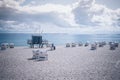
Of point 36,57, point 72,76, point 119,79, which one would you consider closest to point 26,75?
point 72,76

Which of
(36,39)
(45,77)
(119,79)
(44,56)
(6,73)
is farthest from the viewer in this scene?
(36,39)

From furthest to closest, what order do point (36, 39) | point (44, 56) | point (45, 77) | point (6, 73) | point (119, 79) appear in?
1. point (36, 39)
2. point (44, 56)
3. point (6, 73)
4. point (45, 77)
5. point (119, 79)

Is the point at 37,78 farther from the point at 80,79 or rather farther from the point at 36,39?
the point at 36,39

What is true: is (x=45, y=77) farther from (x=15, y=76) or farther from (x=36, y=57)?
(x=36, y=57)

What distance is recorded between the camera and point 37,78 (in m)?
13.0

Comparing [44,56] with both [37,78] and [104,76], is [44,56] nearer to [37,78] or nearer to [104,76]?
[37,78]

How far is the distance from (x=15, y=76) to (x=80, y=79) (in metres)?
5.69

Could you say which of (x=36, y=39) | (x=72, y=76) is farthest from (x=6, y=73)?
(x=36, y=39)

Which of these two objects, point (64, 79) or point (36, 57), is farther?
point (36, 57)

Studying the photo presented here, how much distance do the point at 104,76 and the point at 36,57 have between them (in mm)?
12461

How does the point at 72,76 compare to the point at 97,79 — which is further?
the point at 72,76

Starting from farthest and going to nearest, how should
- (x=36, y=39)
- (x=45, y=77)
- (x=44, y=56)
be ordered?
(x=36, y=39), (x=44, y=56), (x=45, y=77)

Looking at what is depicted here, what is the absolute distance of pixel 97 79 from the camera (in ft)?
41.2

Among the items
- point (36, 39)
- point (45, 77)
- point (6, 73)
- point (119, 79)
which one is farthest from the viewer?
point (36, 39)
